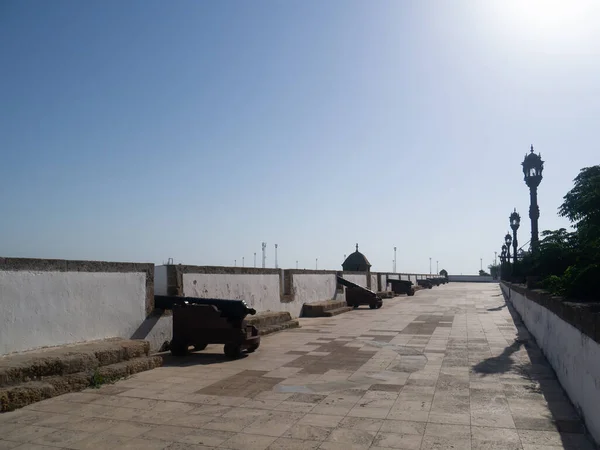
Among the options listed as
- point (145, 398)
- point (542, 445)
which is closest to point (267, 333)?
point (145, 398)

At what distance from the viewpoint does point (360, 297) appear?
76.0 feet

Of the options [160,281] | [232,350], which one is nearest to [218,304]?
[232,350]

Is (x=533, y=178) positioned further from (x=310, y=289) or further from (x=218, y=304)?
(x=218, y=304)

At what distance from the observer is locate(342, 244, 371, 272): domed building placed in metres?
39.8

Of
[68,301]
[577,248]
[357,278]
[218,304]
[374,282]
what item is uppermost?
[577,248]

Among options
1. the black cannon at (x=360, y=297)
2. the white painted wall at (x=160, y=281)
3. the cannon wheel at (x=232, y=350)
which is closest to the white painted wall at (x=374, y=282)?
the black cannon at (x=360, y=297)

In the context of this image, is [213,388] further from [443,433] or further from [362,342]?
[362,342]

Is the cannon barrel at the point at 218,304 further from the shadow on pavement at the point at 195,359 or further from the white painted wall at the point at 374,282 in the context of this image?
the white painted wall at the point at 374,282

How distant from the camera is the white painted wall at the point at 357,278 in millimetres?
26395

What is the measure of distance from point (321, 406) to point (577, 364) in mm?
2889

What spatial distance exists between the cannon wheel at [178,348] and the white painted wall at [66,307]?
2.57ft

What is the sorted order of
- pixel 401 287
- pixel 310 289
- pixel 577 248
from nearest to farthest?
1. pixel 577 248
2. pixel 310 289
3. pixel 401 287

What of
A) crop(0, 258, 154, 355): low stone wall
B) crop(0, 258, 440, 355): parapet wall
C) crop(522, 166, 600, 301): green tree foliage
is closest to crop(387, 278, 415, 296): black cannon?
crop(522, 166, 600, 301): green tree foliage

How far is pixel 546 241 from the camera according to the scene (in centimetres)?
1490
